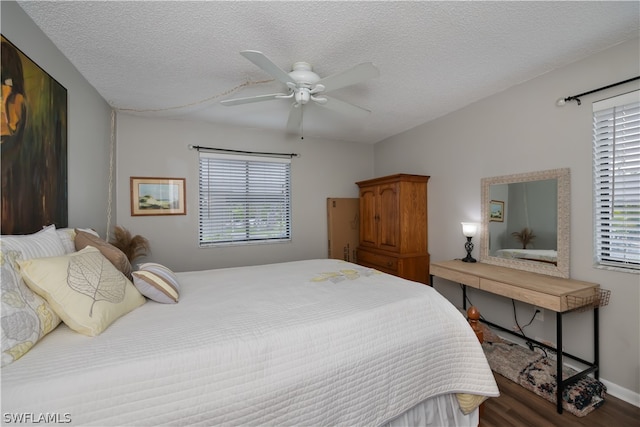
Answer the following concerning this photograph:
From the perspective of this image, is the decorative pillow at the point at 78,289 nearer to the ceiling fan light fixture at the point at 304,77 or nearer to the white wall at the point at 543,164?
the ceiling fan light fixture at the point at 304,77

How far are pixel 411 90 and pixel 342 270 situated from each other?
73.4 inches

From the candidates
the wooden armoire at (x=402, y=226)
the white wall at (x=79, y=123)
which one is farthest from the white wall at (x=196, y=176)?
the wooden armoire at (x=402, y=226)

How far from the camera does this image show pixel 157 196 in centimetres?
321

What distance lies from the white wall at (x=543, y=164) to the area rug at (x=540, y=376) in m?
0.19

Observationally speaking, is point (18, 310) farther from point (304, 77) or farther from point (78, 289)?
point (304, 77)

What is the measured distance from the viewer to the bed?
88cm

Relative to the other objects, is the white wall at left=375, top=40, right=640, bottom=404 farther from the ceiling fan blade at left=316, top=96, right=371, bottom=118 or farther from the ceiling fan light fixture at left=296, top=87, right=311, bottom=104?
the ceiling fan light fixture at left=296, top=87, right=311, bottom=104

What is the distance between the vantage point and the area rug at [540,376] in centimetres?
180

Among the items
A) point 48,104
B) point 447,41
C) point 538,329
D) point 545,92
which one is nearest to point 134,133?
point 48,104

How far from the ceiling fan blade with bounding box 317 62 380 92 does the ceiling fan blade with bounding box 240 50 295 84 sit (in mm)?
253

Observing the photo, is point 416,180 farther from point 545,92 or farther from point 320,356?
point 320,356

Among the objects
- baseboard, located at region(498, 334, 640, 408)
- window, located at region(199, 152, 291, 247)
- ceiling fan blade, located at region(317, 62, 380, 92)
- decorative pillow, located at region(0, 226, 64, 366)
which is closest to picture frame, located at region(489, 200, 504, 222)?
baseboard, located at region(498, 334, 640, 408)

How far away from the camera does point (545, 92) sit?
2.30 meters

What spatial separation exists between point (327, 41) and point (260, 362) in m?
1.95
